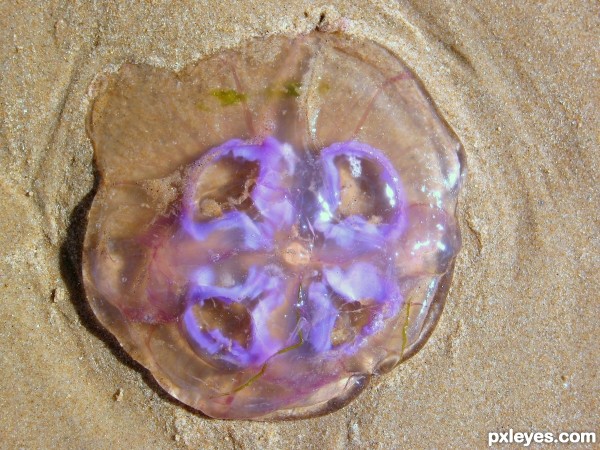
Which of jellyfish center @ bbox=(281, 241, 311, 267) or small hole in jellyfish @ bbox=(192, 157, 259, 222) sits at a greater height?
small hole in jellyfish @ bbox=(192, 157, 259, 222)

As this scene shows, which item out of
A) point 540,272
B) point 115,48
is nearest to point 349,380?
point 540,272

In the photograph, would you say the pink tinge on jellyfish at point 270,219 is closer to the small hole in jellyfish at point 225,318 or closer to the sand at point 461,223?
the small hole in jellyfish at point 225,318

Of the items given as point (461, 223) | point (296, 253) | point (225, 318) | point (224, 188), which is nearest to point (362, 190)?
point (296, 253)

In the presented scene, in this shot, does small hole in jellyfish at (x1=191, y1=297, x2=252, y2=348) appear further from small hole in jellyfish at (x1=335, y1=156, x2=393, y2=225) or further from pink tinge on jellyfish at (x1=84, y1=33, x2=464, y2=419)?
small hole in jellyfish at (x1=335, y1=156, x2=393, y2=225)

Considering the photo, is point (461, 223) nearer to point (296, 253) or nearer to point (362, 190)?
point (362, 190)

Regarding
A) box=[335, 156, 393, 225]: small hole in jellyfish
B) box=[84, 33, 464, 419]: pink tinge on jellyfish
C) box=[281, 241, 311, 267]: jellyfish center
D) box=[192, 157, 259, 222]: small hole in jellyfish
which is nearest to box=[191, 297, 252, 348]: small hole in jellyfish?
box=[84, 33, 464, 419]: pink tinge on jellyfish

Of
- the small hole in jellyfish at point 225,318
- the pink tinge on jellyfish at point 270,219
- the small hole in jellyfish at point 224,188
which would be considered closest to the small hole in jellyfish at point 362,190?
the pink tinge on jellyfish at point 270,219
